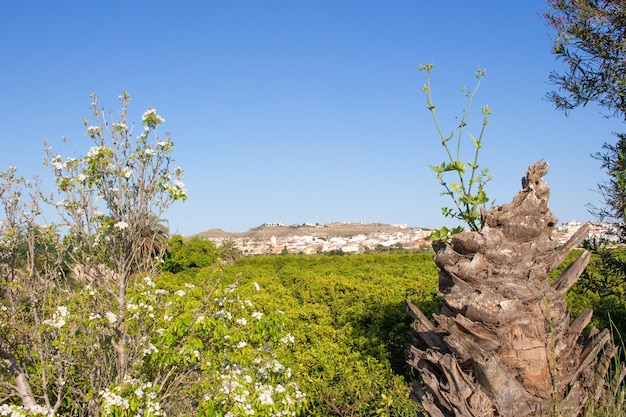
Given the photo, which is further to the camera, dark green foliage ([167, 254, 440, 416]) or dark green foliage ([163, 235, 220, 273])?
dark green foliage ([163, 235, 220, 273])

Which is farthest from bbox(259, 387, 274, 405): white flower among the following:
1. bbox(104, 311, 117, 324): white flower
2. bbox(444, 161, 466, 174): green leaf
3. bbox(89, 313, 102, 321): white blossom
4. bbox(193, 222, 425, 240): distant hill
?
bbox(193, 222, 425, 240): distant hill

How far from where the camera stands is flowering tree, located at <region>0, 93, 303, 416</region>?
4.99 meters

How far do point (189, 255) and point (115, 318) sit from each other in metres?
23.7

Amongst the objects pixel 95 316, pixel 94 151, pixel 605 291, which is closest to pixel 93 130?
pixel 94 151

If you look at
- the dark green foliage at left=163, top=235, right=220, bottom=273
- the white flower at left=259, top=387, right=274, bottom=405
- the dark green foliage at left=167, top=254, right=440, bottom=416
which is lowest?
the dark green foliage at left=167, top=254, right=440, bottom=416

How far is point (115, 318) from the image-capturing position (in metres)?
4.94

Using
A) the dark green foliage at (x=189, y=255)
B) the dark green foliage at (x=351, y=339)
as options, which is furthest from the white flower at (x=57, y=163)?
the dark green foliage at (x=189, y=255)

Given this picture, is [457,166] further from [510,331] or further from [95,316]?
[95,316]

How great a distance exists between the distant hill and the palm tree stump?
75.4 metres

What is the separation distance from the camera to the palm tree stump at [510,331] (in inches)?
135

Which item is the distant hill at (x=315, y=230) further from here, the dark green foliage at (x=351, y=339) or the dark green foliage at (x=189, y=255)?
the dark green foliage at (x=351, y=339)

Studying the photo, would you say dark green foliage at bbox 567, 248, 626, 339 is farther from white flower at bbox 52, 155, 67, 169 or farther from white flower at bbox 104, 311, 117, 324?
white flower at bbox 52, 155, 67, 169

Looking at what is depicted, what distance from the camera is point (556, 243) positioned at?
385cm

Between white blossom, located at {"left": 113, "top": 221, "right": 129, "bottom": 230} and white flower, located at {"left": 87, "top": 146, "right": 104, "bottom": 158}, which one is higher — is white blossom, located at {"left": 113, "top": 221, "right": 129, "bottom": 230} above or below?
below
